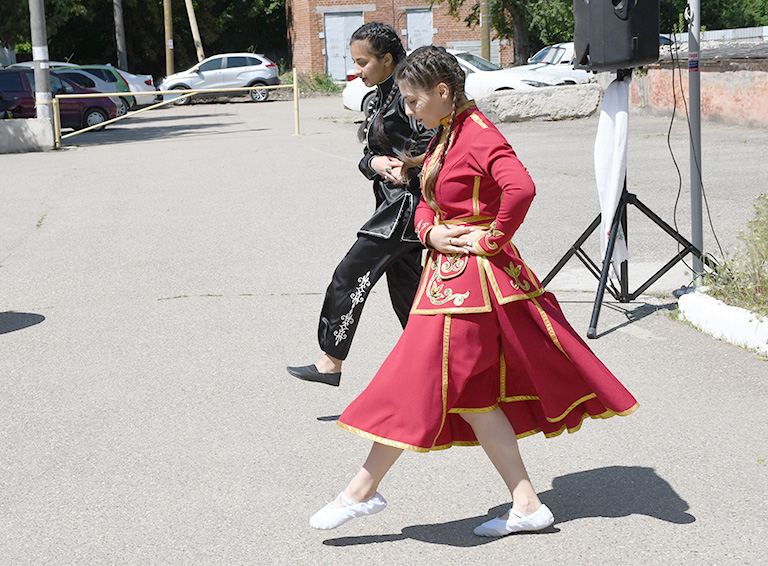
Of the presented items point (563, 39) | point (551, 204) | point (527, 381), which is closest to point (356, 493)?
point (527, 381)

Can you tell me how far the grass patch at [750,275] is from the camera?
565cm

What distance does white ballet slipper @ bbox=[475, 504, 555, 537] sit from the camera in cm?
334

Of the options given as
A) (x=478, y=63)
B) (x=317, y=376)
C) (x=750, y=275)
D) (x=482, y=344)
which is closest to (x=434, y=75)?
(x=482, y=344)

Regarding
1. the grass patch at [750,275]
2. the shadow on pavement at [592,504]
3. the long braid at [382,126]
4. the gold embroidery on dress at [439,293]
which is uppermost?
the long braid at [382,126]

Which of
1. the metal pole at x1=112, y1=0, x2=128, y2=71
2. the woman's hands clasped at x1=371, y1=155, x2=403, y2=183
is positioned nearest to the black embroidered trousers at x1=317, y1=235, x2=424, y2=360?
the woman's hands clasped at x1=371, y1=155, x2=403, y2=183

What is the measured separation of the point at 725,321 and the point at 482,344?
116 inches

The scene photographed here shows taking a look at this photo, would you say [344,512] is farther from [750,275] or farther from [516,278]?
[750,275]

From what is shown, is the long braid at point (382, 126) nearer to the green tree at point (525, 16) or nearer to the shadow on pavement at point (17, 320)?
the shadow on pavement at point (17, 320)

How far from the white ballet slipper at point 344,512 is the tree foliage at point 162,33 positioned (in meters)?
44.6

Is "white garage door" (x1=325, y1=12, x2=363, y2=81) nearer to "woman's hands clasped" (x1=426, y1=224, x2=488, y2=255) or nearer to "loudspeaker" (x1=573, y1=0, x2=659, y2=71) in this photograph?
"loudspeaker" (x1=573, y1=0, x2=659, y2=71)

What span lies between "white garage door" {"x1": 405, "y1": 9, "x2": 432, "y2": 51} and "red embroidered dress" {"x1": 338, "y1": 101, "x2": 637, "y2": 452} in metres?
41.2

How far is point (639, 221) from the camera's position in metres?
9.45

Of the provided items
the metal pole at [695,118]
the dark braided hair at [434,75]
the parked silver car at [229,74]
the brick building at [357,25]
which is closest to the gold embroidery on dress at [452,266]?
the dark braided hair at [434,75]

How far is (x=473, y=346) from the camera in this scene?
10.5 ft
